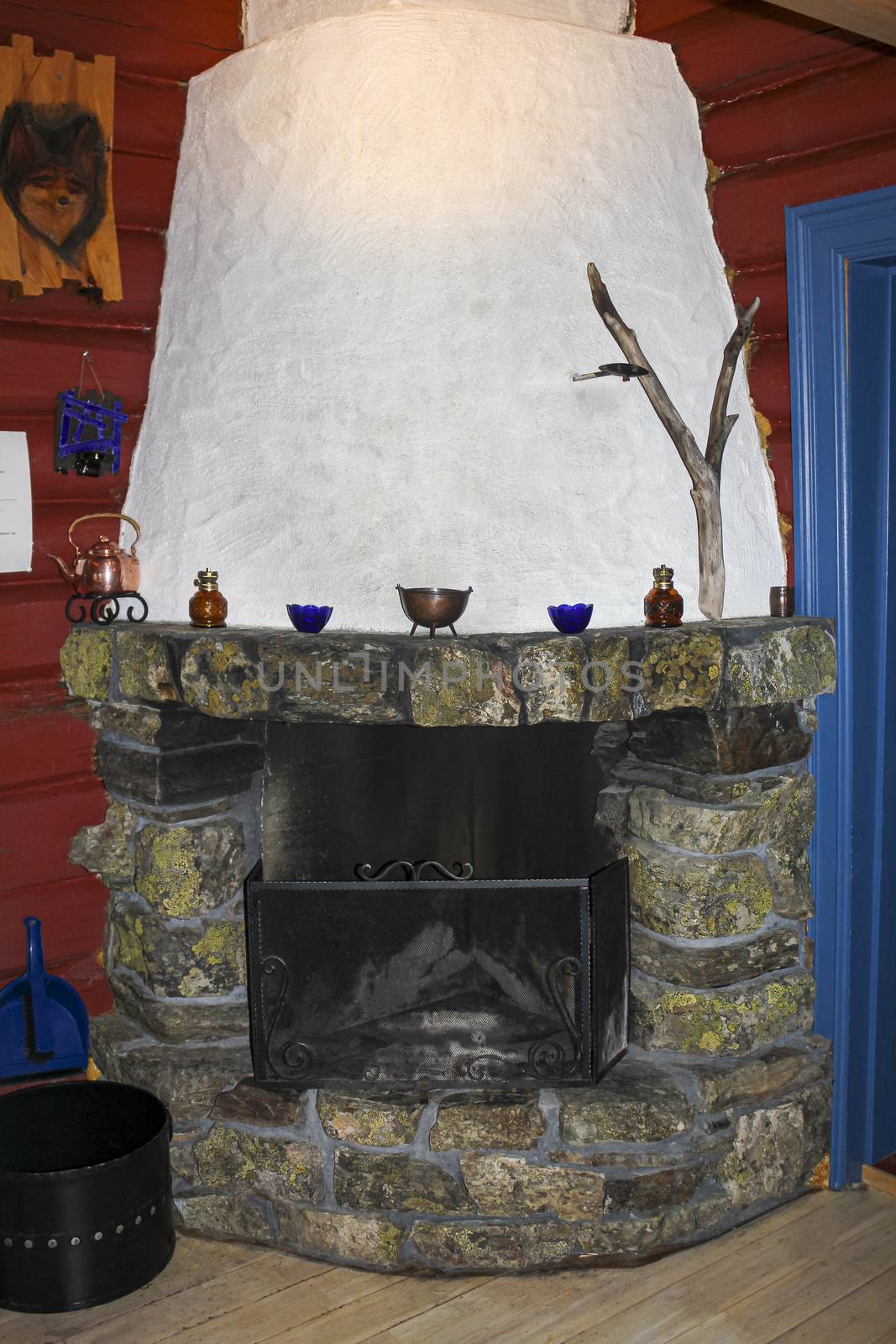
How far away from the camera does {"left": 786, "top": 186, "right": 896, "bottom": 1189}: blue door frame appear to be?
2.20 m

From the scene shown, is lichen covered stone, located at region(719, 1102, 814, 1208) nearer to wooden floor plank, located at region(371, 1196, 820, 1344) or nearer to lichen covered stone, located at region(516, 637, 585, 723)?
wooden floor plank, located at region(371, 1196, 820, 1344)

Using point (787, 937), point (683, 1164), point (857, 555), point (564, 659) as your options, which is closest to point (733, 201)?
point (857, 555)

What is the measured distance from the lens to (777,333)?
2.29m

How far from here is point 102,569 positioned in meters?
2.29

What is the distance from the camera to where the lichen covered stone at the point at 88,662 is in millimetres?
2244

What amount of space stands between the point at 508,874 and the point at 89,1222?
96cm

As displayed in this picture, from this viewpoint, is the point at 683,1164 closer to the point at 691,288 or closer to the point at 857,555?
the point at 857,555

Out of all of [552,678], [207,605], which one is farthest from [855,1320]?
[207,605]

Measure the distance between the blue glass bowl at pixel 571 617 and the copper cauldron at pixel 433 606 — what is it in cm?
15

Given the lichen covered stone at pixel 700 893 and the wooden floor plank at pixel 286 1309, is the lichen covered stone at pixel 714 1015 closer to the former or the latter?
the lichen covered stone at pixel 700 893

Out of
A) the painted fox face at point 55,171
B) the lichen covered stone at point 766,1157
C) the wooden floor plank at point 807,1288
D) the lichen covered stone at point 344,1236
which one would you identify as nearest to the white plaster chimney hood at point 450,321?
the painted fox face at point 55,171

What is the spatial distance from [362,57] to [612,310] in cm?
64

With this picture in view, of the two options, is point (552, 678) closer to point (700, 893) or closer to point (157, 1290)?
point (700, 893)

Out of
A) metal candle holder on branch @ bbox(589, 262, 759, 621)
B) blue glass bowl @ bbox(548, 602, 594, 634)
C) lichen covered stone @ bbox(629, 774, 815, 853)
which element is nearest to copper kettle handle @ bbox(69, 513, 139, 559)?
blue glass bowl @ bbox(548, 602, 594, 634)
